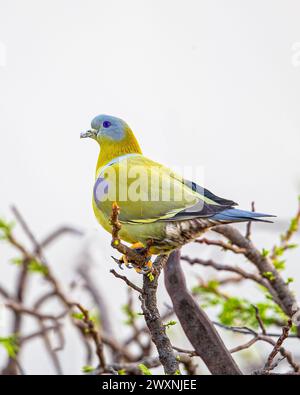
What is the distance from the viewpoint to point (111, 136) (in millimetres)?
2463

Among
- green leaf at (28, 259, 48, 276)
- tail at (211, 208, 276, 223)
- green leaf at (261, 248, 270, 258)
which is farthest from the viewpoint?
green leaf at (28, 259, 48, 276)

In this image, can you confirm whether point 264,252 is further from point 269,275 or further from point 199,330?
point 199,330

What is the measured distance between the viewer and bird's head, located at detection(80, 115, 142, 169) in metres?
2.43

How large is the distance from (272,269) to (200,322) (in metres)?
0.80

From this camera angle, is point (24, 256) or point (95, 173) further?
point (24, 256)

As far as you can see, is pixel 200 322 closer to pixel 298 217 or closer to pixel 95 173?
pixel 95 173

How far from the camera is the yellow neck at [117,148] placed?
2.48 meters

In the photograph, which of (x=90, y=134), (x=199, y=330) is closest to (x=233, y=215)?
(x=199, y=330)

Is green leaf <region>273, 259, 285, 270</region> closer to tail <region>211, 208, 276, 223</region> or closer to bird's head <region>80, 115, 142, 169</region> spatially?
bird's head <region>80, 115, 142, 169</region>

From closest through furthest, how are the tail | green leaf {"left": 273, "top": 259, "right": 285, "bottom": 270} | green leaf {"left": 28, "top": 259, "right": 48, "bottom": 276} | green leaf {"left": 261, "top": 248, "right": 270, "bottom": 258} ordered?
the tail → green leaf {"left": 261, "top": 248, "right": 270, "bottom": 258} → green leaf {"left": 273, "top": 259, "right": 285, "bottom": 270} → green leaf {"left": 28, "top": 259, "right": 48, "bottom": 276}

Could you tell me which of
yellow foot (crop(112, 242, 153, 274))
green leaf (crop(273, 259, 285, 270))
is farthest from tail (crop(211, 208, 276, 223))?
green leaf (crop(273, 259, 285, 270))

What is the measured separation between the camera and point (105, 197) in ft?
7.50

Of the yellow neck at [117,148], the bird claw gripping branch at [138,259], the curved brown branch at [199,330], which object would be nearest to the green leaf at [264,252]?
the curved brown branch at [199,330]
